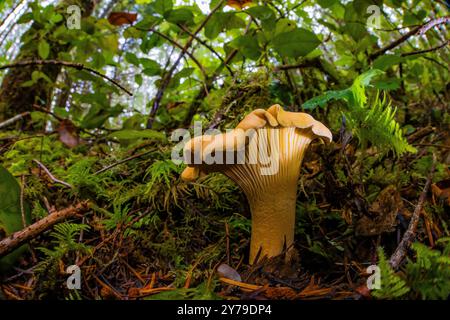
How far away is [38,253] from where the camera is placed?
1397 millimetres

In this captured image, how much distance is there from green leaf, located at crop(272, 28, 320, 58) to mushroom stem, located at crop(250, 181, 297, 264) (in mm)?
940

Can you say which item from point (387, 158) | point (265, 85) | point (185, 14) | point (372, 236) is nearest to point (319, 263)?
point (372, 236)

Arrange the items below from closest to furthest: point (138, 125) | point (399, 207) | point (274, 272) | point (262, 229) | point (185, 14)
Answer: point (274, 272) < point (262, 229) < point (399, 207) < point (185, 14) < point (138, 125)

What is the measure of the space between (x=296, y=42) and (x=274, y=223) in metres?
1.11

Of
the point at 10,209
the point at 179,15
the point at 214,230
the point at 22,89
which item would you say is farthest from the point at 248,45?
the point at 22,89

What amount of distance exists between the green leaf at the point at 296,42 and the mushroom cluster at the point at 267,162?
0.78 metres

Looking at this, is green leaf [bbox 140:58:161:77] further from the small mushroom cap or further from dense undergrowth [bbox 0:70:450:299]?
the small mushroom cap

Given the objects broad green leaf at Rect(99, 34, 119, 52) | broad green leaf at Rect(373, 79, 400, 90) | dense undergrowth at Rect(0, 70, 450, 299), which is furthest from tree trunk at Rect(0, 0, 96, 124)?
broad green leaf at Rect(373, 79, 400, 90)

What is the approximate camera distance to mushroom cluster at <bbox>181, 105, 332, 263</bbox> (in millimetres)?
1180

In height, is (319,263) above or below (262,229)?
below

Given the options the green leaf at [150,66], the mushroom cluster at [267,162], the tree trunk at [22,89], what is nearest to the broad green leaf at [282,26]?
the green leaf at [150,66]

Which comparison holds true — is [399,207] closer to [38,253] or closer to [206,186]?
[206,186]

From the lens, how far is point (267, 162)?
126 cm
